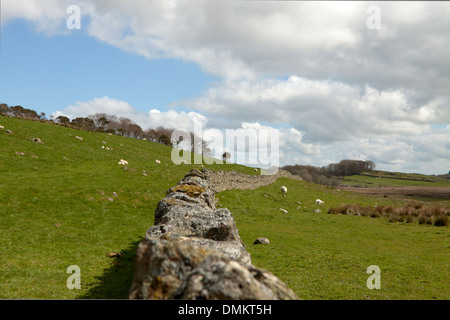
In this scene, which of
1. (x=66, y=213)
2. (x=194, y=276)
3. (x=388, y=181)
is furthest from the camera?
(x=388, y=181)

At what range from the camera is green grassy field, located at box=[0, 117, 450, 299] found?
10.3 meters

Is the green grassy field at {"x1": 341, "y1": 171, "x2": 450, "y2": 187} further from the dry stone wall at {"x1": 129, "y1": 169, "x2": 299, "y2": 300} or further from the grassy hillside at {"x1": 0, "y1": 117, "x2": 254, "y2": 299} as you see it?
the dry stone wall at {"x1": 129, "y1": 169, "x2": 299, "y2": 300}

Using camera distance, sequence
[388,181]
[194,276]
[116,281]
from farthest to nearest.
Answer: [388,181]
[116,281]
[194,276]

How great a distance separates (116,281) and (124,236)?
6913 mm

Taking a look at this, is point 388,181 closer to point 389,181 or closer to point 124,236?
point 389,181

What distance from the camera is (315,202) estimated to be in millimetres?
40531

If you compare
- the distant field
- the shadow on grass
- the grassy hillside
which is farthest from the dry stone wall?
the distant field

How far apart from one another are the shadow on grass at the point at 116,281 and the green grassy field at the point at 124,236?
4 cm

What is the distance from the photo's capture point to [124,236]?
674 inches

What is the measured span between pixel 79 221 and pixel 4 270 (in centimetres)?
773

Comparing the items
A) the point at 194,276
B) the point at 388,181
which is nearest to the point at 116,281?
the point at 194,276

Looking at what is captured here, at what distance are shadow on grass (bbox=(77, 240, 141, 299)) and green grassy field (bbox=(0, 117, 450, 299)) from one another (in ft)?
0.14
